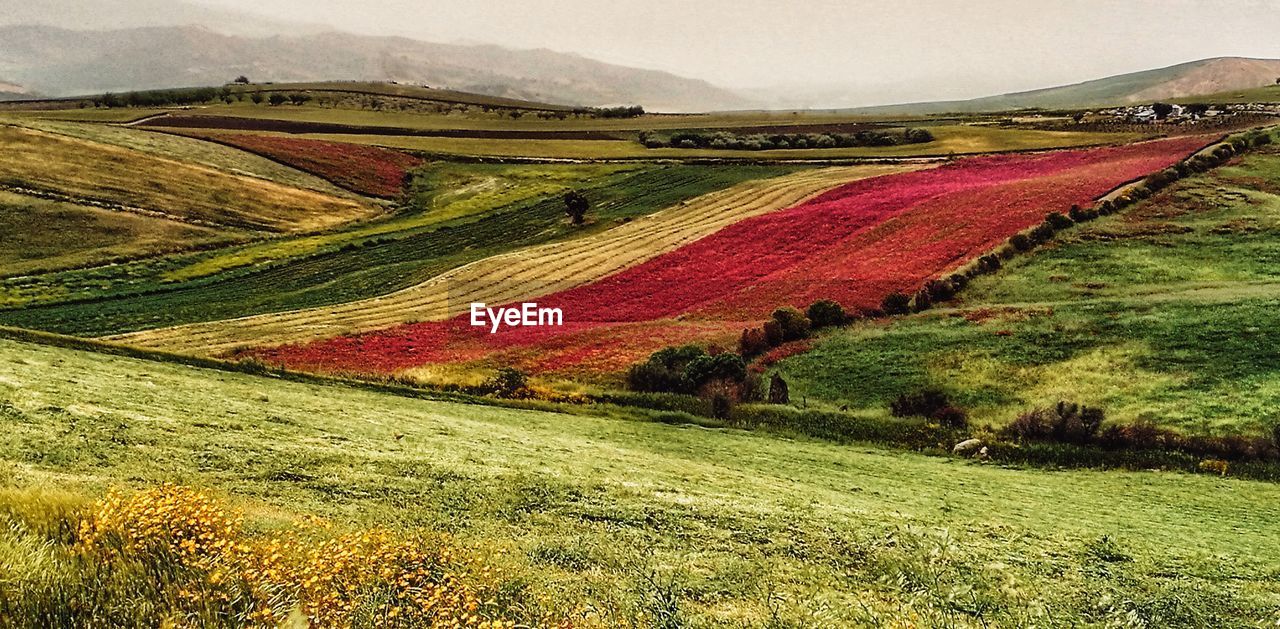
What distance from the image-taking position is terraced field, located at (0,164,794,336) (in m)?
47.3

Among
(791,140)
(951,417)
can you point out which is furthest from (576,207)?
(791,140)

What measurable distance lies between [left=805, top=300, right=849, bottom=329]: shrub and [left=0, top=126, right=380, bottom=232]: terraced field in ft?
184

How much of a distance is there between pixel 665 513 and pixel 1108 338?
2888 centimetres

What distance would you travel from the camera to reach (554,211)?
268 feet

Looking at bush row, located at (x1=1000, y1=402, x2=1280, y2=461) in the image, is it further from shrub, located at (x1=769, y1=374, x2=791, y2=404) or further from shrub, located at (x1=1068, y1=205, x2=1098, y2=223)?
shrub, located at (x1=1068, y1=205, x2=1098, y2=223)

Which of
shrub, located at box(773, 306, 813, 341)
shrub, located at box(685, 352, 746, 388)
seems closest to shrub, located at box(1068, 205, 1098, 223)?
shrub, located at box(773, 306, 813, 341)

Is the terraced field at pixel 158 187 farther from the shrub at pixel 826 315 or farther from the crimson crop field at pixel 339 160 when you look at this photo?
the shrub at pixel 826 315

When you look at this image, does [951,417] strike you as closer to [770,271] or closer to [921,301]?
[921,301]

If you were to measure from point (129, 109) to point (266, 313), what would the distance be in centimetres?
13713

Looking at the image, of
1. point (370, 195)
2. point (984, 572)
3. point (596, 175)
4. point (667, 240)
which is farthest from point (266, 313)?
point (596, 175)

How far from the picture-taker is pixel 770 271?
170 feet

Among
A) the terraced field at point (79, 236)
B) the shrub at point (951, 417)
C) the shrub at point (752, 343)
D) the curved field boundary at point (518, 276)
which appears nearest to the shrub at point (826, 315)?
the shrub at point (752, 343)

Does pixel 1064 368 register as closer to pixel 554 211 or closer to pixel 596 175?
pixel 554 211

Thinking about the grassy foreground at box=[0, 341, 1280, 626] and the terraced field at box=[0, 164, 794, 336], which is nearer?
the grassy foreground at box=[0, 341, 1280, 626]
